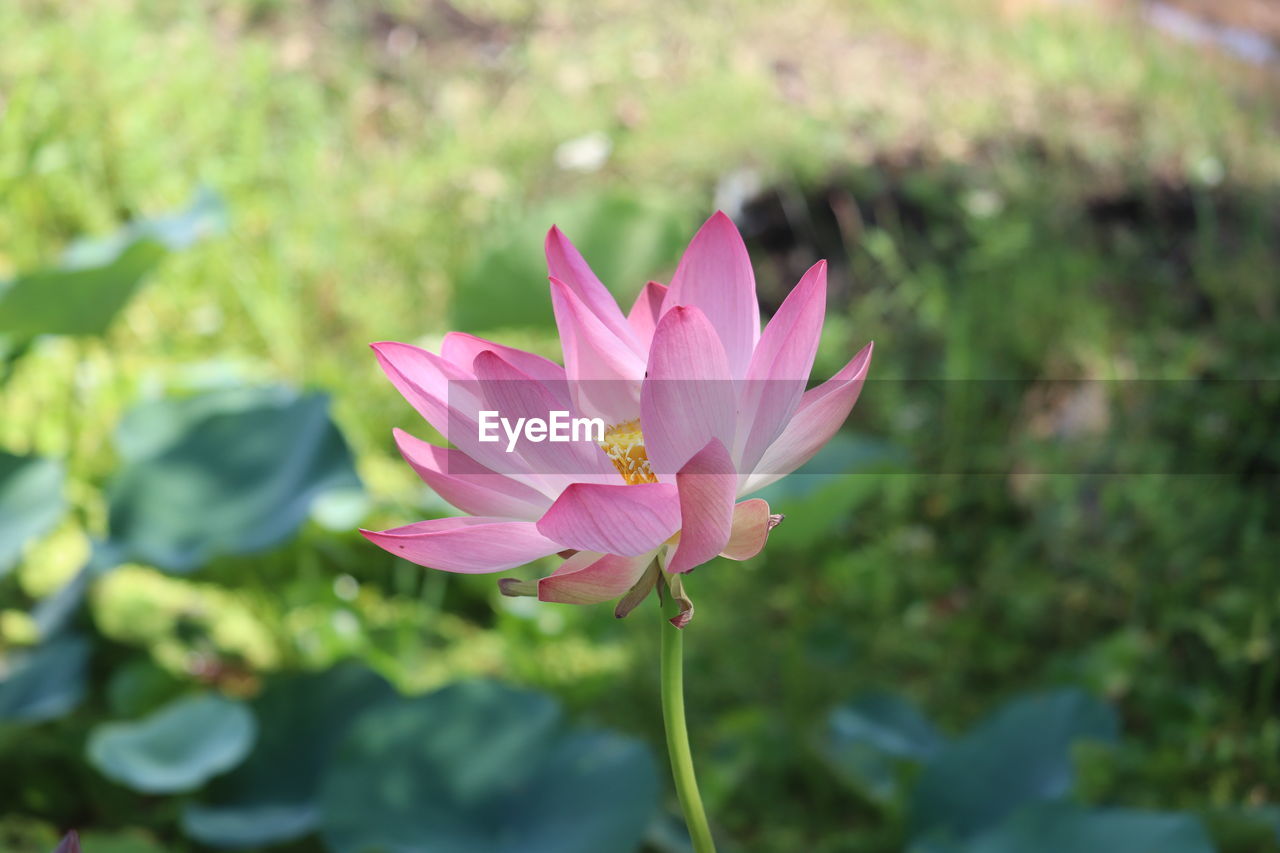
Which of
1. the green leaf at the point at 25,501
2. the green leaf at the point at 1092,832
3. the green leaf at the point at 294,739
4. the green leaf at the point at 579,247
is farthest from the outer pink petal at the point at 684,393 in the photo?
the green leaf at the point at 579,247

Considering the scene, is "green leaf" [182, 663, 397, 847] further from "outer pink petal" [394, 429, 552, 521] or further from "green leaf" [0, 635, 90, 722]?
"outer pink petal" [394, 429, 552, 521]

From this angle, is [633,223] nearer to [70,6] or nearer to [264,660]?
[264,660]

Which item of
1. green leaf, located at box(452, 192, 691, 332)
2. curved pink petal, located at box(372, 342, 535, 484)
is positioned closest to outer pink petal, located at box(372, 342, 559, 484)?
curved pink petal, located at box(372, 342, 535, 484)

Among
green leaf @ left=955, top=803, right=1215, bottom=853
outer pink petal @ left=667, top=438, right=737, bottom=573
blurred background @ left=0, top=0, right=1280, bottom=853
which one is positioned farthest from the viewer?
blurred background @ left=0, top=0, right=1280, bottom=853

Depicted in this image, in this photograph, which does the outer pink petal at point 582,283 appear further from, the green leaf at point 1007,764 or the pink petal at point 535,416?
the green leaf at point 1007,764

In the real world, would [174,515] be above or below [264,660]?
above

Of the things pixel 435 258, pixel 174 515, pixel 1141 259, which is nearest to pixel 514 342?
pixel 435 258
